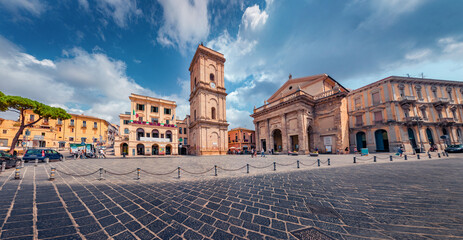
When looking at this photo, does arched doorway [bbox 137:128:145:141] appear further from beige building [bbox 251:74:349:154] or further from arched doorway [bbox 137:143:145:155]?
beige building [bbox 251:74:349:154]

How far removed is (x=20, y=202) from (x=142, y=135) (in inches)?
979

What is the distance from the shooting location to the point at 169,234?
7.69ft

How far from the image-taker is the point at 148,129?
2659 centimetres

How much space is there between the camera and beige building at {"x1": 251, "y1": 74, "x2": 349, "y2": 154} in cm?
2200

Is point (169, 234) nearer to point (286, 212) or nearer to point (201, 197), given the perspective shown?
point (201, 197)

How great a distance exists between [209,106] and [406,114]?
31.3 meters

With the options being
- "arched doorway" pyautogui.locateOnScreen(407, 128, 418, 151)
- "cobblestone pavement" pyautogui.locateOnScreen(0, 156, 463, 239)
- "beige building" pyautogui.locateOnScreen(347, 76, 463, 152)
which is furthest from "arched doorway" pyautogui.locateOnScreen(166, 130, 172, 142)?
"arched doorway" pyautogui.locateOnScreen(407, 128, 418, 151)

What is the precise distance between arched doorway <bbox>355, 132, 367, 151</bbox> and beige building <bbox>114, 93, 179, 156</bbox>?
32369 millimetres

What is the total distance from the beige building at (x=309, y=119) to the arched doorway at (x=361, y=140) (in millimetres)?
4942

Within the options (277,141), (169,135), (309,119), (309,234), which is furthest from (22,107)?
(309,119)

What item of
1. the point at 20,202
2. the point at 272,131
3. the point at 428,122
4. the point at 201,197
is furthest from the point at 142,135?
the point at 428,122

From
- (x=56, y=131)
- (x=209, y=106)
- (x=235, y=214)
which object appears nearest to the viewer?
(x=235, y=214)

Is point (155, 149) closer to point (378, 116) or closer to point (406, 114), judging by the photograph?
point (378, 116)

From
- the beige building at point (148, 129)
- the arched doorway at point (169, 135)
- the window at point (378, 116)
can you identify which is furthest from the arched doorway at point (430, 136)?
the arched doorway at point (169, 135)
